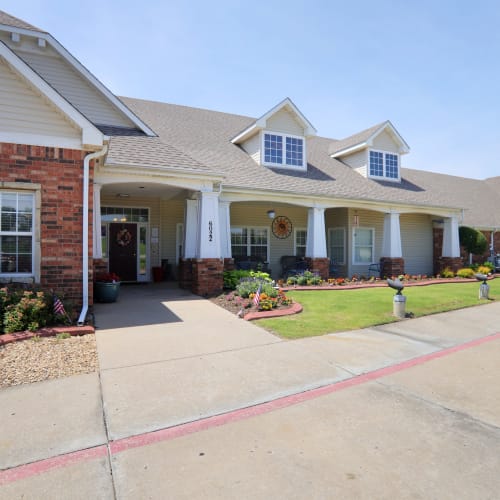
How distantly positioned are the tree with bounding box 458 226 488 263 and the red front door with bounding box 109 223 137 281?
15638mm

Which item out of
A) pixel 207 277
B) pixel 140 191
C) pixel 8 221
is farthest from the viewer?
pixel 140 191

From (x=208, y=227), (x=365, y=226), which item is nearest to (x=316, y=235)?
(x=365, y=226)

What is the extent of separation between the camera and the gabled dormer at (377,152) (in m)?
17.4

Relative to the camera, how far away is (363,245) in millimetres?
17609

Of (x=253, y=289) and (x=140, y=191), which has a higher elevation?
(x=140, y=191)

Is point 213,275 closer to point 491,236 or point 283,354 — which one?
point 283,354

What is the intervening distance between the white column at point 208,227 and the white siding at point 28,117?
401 centimetres

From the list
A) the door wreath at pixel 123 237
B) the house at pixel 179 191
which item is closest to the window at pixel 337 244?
the house at pixel 179 191

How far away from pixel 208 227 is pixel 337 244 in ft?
29.3

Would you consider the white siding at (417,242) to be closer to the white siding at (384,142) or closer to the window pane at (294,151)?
the white siding at (384,142)

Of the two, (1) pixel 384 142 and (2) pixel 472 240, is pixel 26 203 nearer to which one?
(1) pixel 384 142

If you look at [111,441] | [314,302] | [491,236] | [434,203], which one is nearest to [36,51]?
[314,302]

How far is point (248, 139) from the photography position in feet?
51.2

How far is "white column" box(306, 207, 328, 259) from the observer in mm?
14055
